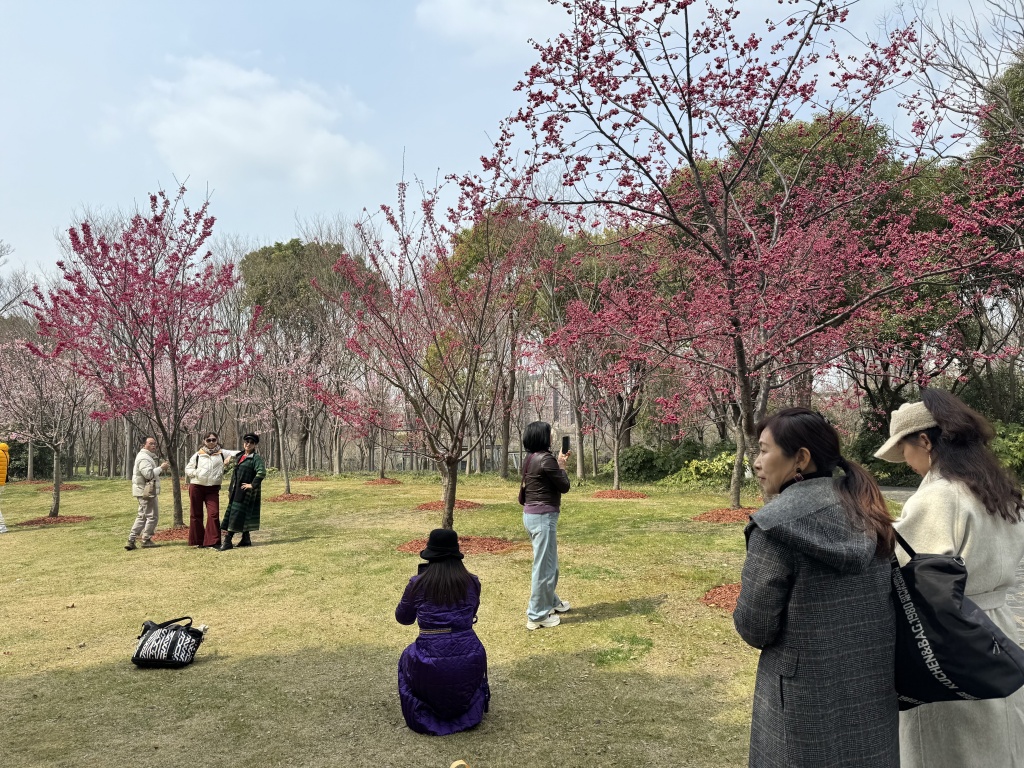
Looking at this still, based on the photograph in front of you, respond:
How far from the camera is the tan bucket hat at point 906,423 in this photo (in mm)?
2402

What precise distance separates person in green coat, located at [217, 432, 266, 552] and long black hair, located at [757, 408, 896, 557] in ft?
28.6

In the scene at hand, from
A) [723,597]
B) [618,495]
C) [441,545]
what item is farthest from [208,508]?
[618,495]

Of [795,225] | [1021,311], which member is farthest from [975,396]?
[795,225]

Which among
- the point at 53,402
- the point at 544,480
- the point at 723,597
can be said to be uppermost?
the point at 53,402

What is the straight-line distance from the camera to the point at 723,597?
244 inches

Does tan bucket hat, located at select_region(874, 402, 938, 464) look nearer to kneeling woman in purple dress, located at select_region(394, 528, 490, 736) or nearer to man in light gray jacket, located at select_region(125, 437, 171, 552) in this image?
kneeling woman in purple dress, located at select_region(394, 528, 490, 736)

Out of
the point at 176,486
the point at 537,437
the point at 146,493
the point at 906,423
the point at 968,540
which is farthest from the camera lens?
the point at 176,486

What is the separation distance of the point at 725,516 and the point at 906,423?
31.9 feet

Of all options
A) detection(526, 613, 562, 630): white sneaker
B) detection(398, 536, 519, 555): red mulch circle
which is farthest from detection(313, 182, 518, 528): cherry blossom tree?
detection(526, 613, 562, 630): white sneaker

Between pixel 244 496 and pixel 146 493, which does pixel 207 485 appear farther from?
pixel 146 493

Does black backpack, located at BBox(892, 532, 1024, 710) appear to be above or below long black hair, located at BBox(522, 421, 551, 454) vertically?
below

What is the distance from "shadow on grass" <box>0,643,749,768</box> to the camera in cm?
349

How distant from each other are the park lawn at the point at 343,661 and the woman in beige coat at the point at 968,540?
1.39m

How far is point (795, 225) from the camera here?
644cm
